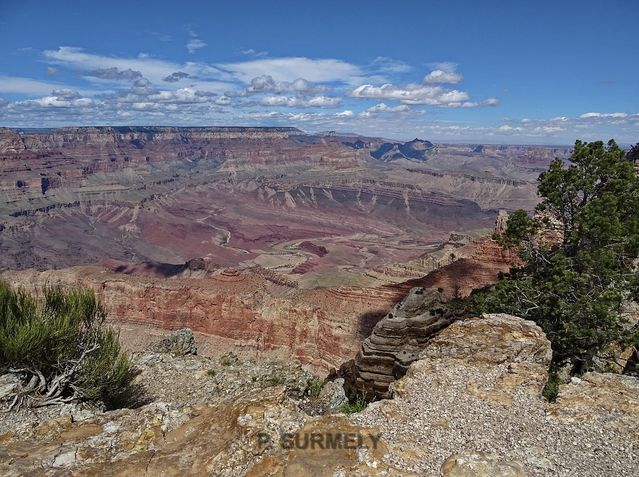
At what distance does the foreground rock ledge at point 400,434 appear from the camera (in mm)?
9148

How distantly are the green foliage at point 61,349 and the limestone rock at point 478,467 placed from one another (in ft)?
39.6

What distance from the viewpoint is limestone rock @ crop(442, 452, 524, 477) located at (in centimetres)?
862

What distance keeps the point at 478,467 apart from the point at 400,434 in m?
1.91

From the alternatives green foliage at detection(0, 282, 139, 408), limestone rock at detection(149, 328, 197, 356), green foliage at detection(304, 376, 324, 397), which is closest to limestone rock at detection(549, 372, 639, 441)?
green foliage at detection(304, 376, 324, 397)

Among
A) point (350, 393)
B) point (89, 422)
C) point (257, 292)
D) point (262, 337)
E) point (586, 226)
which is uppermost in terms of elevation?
point (586, 226)

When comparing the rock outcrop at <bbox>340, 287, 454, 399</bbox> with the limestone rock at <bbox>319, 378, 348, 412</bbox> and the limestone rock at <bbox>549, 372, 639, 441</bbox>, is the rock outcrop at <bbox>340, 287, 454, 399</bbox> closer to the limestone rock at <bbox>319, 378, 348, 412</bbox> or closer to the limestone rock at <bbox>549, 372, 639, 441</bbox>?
the limestone rock at <bbox>319, 378, 348, 412</bbox>

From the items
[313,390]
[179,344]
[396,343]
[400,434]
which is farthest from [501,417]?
[179,344]

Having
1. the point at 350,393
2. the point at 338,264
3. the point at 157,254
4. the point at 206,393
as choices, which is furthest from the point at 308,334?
the point at 157,254

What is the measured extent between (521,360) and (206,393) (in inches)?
523

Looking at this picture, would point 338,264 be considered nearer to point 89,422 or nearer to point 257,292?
point 257,292

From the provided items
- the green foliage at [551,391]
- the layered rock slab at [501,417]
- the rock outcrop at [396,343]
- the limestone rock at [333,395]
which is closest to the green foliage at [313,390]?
the limestone rock at [333,395]

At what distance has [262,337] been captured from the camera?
4353 centimetres

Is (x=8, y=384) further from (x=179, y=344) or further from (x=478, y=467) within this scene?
(x=478, y=467)

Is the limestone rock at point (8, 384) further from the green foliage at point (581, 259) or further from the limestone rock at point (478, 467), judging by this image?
the green foliage at point (581, 259)
